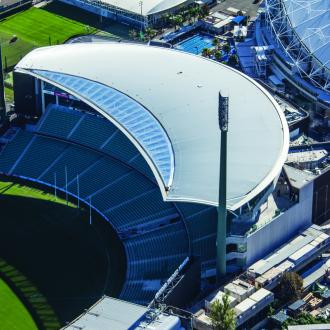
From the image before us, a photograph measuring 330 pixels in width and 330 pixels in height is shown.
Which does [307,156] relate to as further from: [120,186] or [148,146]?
[120,186]

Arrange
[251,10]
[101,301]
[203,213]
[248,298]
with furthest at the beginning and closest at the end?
[251,10]
[203,213]
[248,298]
[101,301]

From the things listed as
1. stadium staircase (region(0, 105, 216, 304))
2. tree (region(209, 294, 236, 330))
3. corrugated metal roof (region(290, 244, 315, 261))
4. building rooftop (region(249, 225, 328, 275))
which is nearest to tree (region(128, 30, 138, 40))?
stadium staircase (region(0, 105, 216, 304))

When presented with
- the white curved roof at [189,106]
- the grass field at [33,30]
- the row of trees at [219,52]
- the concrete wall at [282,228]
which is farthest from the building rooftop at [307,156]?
the grass field at [33,30]

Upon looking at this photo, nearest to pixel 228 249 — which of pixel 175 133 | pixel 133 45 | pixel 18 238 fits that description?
pixel 175 133

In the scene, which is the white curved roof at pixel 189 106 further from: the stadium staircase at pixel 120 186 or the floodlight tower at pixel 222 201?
the stadium staircase at pixel 120 186

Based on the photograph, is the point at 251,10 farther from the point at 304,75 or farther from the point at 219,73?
the point at 219,73
